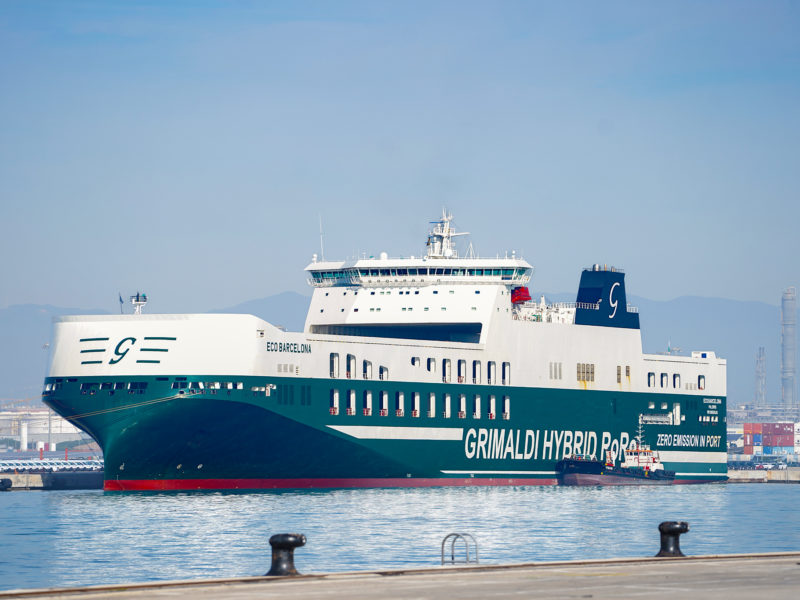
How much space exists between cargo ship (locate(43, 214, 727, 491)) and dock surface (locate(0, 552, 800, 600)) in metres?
42.8

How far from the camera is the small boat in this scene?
88625 mm

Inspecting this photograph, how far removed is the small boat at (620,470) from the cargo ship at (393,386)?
747 mm

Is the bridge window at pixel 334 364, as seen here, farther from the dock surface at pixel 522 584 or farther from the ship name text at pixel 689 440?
the dock surface at pixel 522 584

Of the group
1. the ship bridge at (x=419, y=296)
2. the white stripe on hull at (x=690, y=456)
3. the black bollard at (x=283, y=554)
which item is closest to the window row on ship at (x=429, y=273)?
the ship bridge at (x=419, y=296)

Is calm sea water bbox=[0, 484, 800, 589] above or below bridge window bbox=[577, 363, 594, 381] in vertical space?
below

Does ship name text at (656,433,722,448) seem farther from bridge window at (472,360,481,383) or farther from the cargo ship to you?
bridge window at (472,360,481,383)

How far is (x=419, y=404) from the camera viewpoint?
80750 mm

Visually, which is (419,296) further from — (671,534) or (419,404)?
(671,534)

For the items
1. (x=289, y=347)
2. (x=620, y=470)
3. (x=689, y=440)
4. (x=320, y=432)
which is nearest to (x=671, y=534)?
(x=289, y=347)

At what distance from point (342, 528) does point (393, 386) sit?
2483cm

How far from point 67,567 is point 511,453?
46.6m

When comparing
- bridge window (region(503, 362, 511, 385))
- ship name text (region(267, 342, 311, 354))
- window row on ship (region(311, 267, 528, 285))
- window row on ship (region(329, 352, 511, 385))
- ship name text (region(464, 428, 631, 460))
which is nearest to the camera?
ship name text (region(267, 342, 311, 354))

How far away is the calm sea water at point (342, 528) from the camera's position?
142 feet

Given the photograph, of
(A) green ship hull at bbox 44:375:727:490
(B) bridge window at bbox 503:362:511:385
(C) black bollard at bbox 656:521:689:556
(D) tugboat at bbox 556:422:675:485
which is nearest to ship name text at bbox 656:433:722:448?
(D) tugboat at bbox 556:422:675:485
